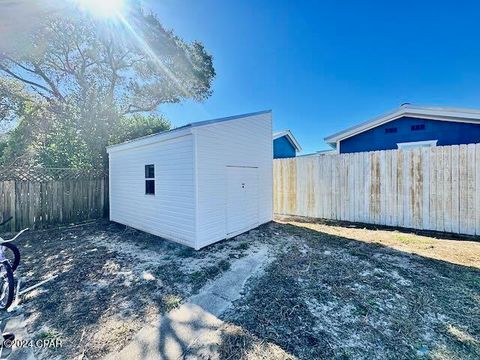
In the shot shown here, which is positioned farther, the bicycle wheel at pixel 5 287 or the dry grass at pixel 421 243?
the dry grass at pixel 421 243

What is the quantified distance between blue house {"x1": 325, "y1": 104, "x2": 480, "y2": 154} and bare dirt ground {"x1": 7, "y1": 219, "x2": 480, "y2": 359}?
4.36 m

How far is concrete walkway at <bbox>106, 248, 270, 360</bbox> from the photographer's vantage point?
2.39m

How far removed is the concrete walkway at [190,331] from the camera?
2393 millimetres

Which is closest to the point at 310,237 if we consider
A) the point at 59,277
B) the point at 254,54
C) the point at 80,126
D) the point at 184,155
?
the point at 184,155

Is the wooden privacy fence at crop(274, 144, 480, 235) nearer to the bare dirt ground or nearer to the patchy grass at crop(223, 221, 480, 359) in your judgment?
the bare dirt ground

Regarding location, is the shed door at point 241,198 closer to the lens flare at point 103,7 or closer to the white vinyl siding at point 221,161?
the white vinyl siding at point 221,161

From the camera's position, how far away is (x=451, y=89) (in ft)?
31.3

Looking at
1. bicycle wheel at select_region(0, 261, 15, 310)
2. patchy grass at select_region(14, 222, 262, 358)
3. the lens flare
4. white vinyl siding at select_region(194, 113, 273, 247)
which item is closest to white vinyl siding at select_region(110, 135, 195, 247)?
white vinyl siding at select_region(194, 113, 273, 247)

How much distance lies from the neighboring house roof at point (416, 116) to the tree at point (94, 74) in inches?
314

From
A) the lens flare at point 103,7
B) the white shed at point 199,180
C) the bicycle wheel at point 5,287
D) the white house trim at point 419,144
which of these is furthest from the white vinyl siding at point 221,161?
the lens flare at point 103,7

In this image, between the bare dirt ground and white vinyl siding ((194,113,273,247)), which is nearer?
the bare dirt ground

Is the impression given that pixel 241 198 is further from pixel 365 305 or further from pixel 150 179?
pixel 365 305

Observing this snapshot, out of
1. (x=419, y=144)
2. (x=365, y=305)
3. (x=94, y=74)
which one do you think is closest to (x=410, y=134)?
(x=419, y=144)

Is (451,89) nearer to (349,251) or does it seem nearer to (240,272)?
(349,251)
